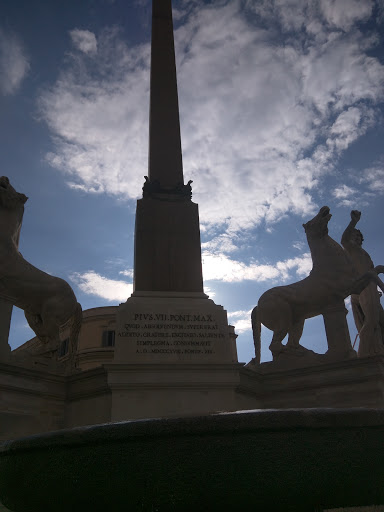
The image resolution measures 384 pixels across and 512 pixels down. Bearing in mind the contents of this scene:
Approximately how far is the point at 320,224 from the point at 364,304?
2.30 m

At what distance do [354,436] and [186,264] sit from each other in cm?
735

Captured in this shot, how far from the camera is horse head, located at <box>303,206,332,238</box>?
1146cm

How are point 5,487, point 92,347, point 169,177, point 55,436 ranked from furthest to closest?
point 92,347, point 169,177, point 5,487, point 55,436

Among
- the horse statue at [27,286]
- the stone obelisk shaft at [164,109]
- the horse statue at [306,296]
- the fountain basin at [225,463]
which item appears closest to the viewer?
the fountain basin at [225,463]

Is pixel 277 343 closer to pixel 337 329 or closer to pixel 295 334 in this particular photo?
pixel 295 334

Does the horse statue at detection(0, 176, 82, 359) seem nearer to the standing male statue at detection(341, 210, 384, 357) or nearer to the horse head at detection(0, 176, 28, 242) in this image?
the horse head at detection(0, 176, 28, 242)

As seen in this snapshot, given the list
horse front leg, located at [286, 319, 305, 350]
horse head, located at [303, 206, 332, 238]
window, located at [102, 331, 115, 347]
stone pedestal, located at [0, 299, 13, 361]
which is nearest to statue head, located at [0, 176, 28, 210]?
stone pedestal, located at [0, 299, 13, 361]

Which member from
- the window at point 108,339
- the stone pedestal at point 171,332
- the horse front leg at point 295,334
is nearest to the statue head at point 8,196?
the stone pedestal at point 171,332

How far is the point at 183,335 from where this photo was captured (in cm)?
857

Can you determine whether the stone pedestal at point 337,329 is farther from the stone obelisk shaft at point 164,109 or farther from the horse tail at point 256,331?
the stone obelisk shaft at point 164,109

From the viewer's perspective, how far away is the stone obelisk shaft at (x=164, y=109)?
1130cm

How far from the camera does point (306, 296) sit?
421 inches

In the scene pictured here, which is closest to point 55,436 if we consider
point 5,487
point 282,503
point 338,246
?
point 5,487

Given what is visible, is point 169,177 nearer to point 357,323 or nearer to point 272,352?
point 272,352
